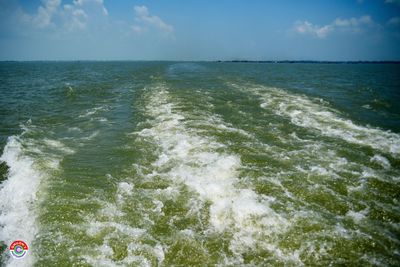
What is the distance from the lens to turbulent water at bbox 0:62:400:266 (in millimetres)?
5918

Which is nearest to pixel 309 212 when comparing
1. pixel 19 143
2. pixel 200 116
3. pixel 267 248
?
pixel 267 248

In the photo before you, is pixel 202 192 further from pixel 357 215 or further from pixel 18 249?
pixel 18 249

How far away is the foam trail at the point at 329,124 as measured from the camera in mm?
12195

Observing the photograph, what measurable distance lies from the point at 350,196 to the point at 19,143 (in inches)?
518

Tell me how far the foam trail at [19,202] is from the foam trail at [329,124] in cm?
1208

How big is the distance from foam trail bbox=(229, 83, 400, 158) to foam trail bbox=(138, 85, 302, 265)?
604cm

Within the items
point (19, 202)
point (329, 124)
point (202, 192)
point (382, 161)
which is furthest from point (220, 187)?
point (329, 124)

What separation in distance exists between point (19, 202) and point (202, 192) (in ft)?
16.8

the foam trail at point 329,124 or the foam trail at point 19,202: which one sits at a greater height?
the foam trail at point 329,124

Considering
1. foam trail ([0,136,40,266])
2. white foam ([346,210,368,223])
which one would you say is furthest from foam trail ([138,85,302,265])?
foam trail ([0,136,40,266])

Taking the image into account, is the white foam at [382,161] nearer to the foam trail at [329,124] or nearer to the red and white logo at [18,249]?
the foam trail at [329,124]

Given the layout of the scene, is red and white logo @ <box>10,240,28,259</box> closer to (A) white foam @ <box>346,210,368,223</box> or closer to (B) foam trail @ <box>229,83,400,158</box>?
(A) white foam @ <box>346,210,368,223</box>

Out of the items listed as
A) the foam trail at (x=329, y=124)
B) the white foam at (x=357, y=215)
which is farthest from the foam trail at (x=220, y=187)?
the foam trail at (x=329, y=124)

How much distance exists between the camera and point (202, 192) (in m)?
8.06
